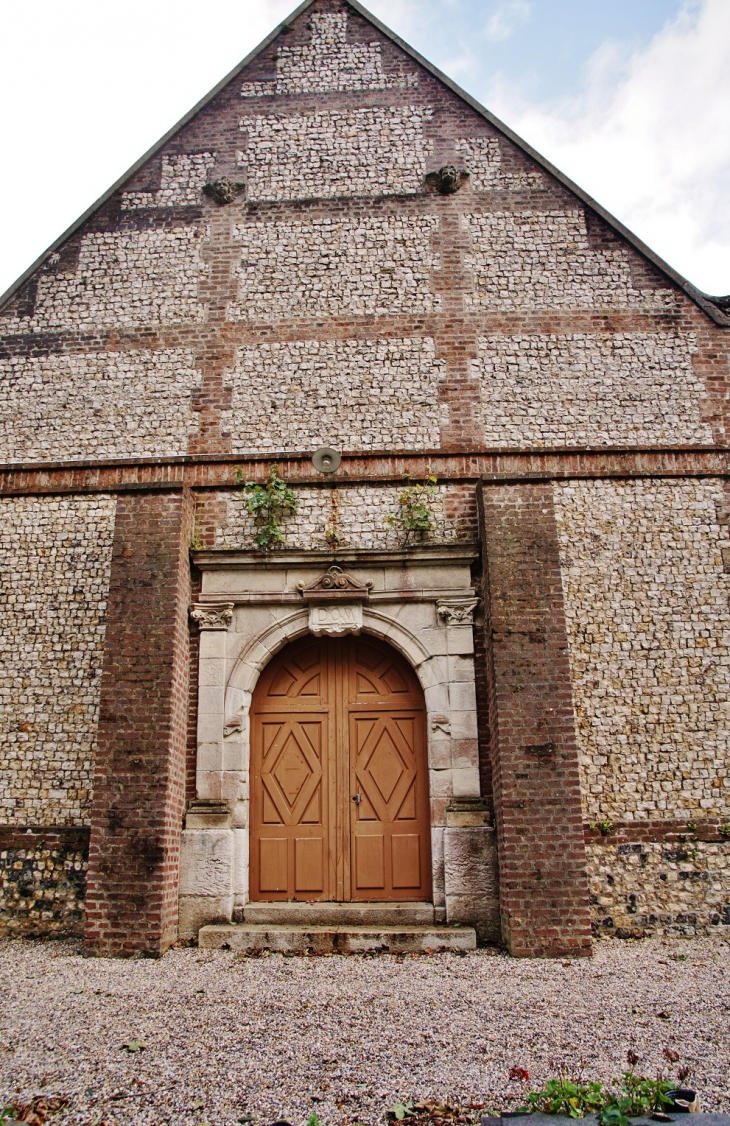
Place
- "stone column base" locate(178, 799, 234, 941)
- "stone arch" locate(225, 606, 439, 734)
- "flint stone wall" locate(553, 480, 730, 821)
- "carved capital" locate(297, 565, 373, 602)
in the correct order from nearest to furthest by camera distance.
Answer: "stone column base" locate(178, 799, 234, 941)
"flint stone wall" locate(553, 480, 730, 821)
"stone arch" locate(225, 606, 439, 734)
"carved capital" locate(297, 565, 373, 602)

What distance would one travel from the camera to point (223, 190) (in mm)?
8750

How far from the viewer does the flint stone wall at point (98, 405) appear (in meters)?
8.07

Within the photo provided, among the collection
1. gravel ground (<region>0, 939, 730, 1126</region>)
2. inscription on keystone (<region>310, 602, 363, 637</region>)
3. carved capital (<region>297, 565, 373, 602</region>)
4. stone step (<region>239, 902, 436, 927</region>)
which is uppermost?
carved capital (<region>297, 565, 373, 602</region>)

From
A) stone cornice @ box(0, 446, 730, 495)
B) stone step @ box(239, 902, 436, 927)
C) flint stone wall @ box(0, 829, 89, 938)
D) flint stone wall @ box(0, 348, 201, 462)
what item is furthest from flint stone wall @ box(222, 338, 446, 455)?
stone step @ box(239, 902, 436, 927)

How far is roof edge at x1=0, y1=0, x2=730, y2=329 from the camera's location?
838 cm

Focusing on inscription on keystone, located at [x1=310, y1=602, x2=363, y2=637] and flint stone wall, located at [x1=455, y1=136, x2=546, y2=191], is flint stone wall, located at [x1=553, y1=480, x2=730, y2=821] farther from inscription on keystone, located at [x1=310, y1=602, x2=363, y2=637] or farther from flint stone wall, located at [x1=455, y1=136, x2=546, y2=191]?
flint stone wall, located at [x1=455, y1=136, x2=546, y2=191]

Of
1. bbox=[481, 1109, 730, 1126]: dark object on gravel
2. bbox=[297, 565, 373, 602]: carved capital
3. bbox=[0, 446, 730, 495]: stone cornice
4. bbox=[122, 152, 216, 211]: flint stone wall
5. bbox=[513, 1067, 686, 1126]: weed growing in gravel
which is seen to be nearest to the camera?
bbox=[481, 1109, 730, 1126]: dark object on gravel

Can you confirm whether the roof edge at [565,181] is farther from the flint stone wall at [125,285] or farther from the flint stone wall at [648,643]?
the flint stone wall at [125,285]

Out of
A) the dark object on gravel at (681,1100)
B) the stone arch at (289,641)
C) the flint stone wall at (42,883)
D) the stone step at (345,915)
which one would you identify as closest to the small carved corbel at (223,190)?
the stone arch at (289,641)

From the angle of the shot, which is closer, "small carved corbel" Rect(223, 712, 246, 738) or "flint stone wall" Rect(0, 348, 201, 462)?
"small carved corbel" Rect(223, 712, 246, 738)

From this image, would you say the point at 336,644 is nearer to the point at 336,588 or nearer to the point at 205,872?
the point at 336,588

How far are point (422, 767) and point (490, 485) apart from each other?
2668 mm

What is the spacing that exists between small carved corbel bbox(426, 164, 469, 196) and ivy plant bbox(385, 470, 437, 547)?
11.0 feet

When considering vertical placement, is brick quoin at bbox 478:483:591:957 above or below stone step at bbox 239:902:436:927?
above
